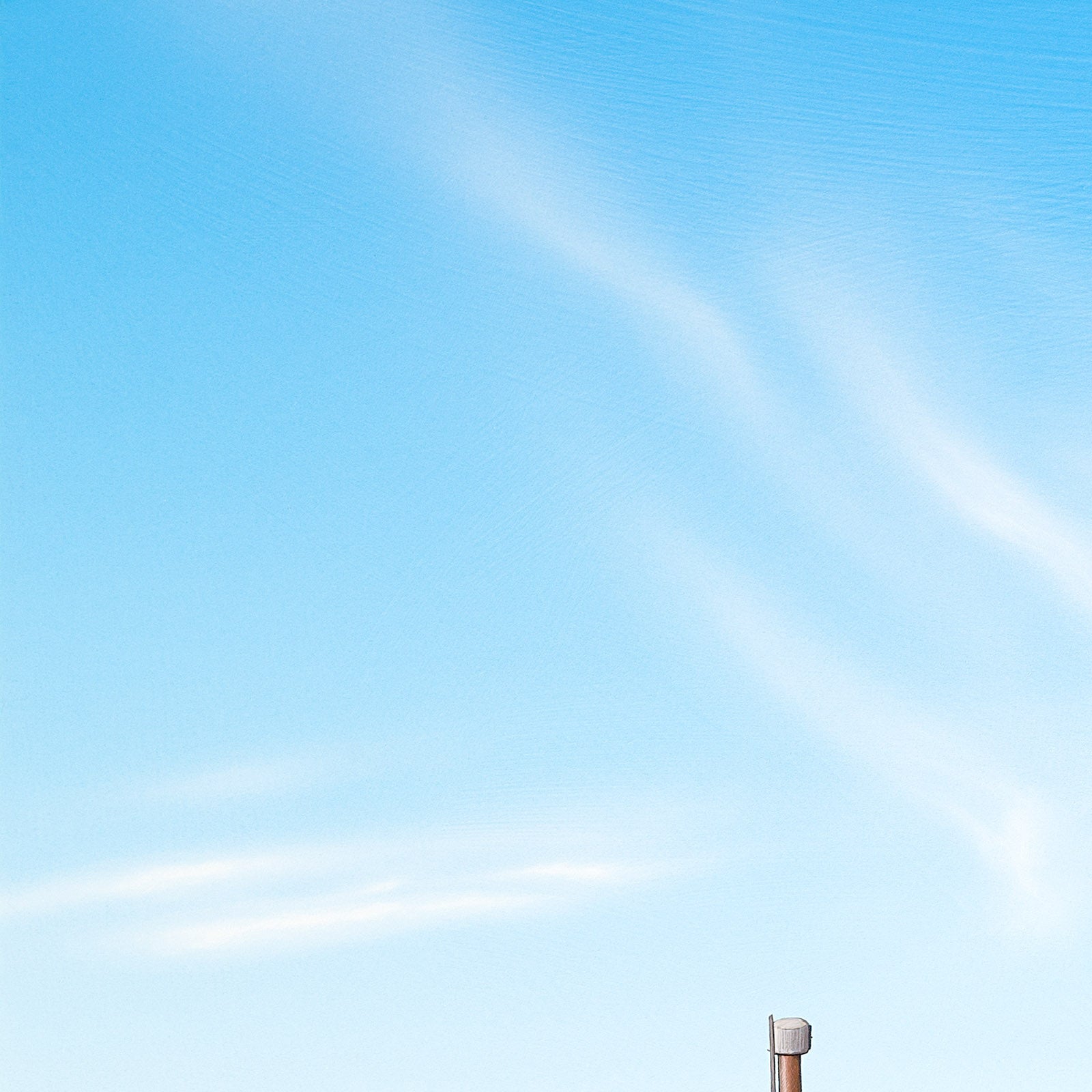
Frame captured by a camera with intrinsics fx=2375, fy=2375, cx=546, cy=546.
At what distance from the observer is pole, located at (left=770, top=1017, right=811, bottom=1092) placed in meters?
10.4

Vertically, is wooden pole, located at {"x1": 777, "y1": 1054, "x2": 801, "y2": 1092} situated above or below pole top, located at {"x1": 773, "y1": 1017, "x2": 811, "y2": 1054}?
below

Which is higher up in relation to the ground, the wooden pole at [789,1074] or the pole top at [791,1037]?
the pole top at [791,1037]

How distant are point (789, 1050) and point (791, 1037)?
0.19 ft

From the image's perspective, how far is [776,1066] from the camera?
10438 mm

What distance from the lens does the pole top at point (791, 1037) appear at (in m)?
10.4

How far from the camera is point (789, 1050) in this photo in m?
10.4

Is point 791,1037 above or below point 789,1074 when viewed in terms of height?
above

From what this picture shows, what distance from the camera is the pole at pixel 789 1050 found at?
10.4 metres

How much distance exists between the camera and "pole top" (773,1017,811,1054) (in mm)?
10414
